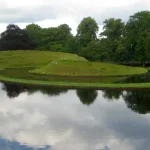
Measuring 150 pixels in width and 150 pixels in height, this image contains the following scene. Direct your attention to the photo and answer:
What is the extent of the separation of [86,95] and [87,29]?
253 ft

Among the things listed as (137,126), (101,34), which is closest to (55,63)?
(137,126)

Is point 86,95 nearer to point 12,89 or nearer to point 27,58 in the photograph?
point 12,89

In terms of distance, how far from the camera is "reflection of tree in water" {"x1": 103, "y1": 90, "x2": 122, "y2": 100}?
32688 millimetres

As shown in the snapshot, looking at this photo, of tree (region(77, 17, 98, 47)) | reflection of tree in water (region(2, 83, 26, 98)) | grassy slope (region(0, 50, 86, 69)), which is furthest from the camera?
tree (region(77, 17, 98, 47))

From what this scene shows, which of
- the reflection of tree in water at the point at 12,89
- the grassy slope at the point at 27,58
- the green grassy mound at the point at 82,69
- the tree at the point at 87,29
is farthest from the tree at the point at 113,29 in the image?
the reflection of tree in water at the point at 12,89

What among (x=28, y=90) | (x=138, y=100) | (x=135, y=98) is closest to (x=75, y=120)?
(x=138, y=100)

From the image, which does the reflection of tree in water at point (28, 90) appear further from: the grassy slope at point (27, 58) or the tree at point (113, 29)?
the tree at point (113, 29)

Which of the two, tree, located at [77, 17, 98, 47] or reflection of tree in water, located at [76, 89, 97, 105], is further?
tree, located at [77, 17, 98, 47]

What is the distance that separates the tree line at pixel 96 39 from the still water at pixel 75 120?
49.0 meters

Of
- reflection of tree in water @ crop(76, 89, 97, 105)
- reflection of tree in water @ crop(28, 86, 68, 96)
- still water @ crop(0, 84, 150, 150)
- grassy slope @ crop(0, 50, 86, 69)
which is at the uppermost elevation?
grassy slope @ crop(0, 50, 86, 69)

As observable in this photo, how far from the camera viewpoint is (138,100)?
3109 cm

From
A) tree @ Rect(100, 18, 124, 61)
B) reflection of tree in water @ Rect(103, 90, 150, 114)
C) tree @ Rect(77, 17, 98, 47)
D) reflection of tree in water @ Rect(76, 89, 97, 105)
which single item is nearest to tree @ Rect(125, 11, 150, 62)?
tree @ Rect(100, 18, 124, 61)

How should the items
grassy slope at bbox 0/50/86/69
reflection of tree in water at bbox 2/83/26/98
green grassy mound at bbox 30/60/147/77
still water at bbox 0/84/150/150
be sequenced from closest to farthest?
still water at bbox 0/84/150/150 → reflection of tree in water at bbox 2/83/26/98 → green grassy mound at bbox 30/60/147/77 → grassy slope at bbox 0/50/86/69

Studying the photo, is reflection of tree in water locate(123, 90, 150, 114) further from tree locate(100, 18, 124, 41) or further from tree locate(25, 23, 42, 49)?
tree locate(25, 23, 42, 49)
